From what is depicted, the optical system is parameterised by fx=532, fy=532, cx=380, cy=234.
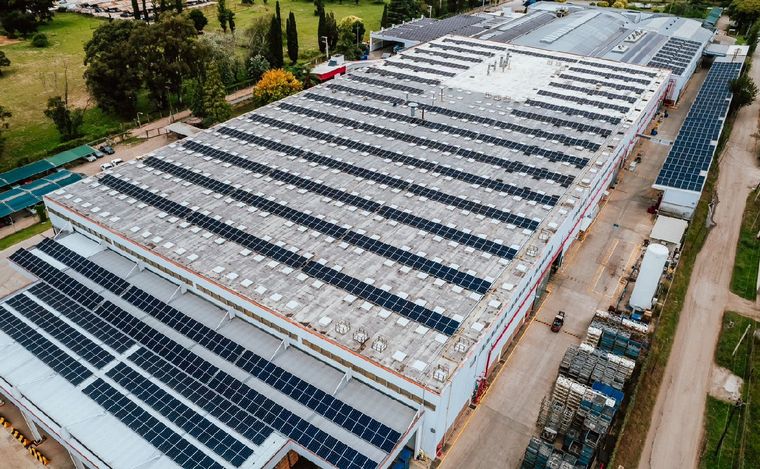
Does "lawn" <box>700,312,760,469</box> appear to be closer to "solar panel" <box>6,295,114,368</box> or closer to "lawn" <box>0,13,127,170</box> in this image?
"solar panel" <box>6,295,114,368</box>

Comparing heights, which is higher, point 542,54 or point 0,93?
point 542,54

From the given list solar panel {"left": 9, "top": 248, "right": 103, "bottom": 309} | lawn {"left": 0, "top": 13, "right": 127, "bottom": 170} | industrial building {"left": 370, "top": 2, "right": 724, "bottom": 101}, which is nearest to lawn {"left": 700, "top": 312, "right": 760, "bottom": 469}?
solar panel {"left": 9, "top": 248, "right": 103, "bottom": 309}

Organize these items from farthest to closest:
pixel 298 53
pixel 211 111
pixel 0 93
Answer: pixel 298 53, pixel 0 93, pixel 211 111

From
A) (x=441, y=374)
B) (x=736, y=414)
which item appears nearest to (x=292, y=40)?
(x=441, y=374)

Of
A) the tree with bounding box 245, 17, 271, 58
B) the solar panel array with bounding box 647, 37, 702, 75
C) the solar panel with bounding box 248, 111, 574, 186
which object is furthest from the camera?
the tree with bounding box 245, 17, 271, 58

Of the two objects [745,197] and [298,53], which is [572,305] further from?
[298,53]


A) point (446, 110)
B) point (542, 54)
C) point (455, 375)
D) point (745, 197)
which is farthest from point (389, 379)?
point (542, 54)

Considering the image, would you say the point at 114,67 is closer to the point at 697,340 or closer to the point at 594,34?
the point at 697,340
